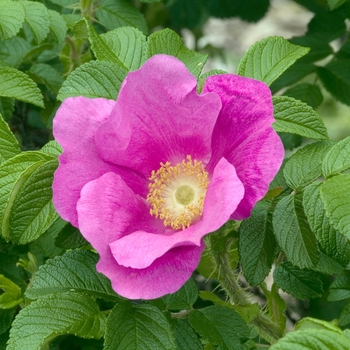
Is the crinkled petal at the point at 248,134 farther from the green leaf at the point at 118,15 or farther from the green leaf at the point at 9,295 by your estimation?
the green leaf at the point at 118,15

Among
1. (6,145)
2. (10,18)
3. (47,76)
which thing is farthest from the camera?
(47,76)

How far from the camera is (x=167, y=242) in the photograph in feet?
3.14

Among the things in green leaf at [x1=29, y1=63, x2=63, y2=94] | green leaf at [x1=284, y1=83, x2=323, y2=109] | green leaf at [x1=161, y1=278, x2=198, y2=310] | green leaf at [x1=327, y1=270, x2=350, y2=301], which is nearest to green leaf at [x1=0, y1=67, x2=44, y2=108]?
green leaf at [x1=29, y1=63, x2=63, y2=94]

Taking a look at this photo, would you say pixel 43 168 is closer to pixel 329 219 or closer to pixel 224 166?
pixel 224 166

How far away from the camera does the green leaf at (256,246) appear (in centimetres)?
106

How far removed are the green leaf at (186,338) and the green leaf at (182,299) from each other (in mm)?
58

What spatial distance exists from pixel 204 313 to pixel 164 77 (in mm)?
363

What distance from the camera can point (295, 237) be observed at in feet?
3.39

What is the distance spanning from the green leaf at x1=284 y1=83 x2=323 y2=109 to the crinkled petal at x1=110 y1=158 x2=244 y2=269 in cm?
86

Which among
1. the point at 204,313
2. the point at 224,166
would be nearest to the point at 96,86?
the point at 224,166

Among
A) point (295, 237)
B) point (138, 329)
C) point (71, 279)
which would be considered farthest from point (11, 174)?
point (295, 237)

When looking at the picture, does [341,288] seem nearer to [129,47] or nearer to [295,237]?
[295,237]

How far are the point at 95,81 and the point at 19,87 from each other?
0.66 ft

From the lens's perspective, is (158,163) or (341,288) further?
(341,288)
